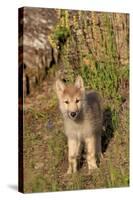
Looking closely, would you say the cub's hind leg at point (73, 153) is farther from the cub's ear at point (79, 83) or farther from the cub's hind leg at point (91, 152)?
the cub's ear at point (79, 83)

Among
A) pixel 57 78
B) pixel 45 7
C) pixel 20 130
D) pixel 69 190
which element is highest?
pixel 45 7

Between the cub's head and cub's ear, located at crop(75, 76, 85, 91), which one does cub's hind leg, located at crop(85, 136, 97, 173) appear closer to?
the cub's head

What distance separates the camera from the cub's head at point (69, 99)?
6.20 m

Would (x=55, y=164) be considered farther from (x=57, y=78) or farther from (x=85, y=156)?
(x=57, y=78)

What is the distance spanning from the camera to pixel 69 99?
6.19 meters

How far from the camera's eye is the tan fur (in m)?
6.21

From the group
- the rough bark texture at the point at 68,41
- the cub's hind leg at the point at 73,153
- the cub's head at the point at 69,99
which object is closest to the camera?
the rough bark texture at the point at 68,41

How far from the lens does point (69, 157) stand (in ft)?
20.7

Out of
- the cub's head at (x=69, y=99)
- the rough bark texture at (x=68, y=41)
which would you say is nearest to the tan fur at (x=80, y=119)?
the cub's head at (x=69, y=99)

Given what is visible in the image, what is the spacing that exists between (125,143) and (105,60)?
820mm

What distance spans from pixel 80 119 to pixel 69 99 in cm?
22

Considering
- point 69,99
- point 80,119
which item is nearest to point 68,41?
point 69,99

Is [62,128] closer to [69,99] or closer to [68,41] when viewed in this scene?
[69,99]

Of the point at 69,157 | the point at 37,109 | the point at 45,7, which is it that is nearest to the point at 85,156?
the point at 69,157
